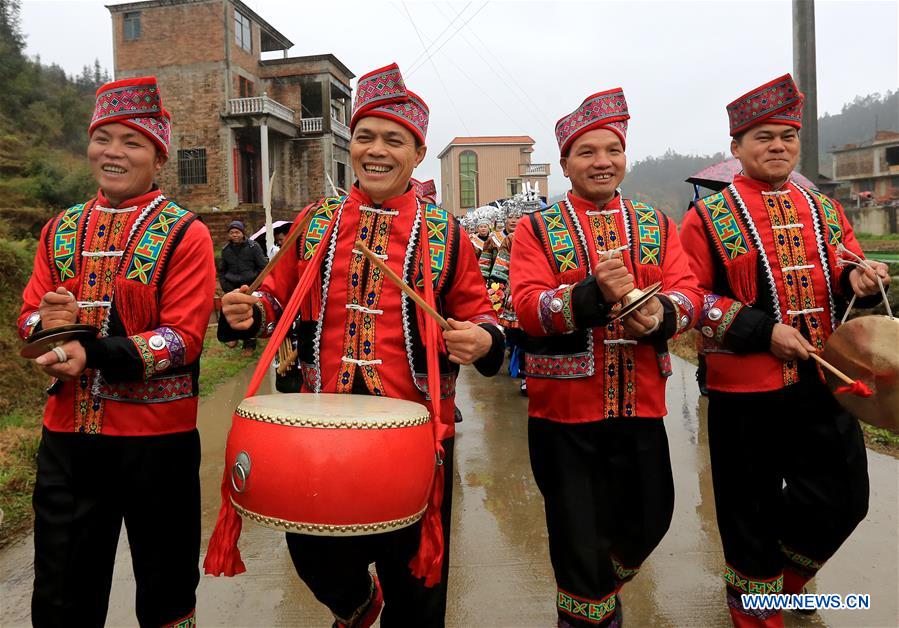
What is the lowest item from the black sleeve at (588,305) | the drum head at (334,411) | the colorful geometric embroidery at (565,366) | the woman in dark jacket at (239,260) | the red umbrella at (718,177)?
the drum head at (334,411)

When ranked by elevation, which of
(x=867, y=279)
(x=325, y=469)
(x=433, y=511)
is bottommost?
(x=433, y=511)

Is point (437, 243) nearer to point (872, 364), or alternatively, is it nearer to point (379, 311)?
point (379, 311)

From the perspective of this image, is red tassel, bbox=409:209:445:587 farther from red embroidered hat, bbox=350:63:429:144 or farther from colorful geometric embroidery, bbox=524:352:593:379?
red embroidered hat, bbox=350:63:429:144

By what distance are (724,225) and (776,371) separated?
0.65 metres

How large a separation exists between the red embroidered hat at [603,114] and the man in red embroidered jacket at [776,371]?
24.3 inches

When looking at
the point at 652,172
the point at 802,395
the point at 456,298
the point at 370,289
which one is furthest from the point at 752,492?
the point at 652,172

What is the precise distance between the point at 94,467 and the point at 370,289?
1150 mm

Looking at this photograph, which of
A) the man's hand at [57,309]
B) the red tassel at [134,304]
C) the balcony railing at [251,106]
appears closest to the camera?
the man's hand at [57,309]

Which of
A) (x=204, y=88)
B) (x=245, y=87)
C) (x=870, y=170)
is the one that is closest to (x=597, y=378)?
(x=204, y=88)

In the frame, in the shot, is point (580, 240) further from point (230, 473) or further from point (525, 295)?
point (230, 473)

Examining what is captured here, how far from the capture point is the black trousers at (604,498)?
7.83ft

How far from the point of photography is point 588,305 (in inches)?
86.4

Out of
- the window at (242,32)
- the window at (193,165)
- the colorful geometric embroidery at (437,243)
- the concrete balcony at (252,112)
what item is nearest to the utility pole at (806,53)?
the colorful geometric embroidery at (437,243)

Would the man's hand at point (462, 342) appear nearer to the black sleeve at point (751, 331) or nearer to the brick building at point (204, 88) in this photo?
the black sleeve at point (751, 331)
